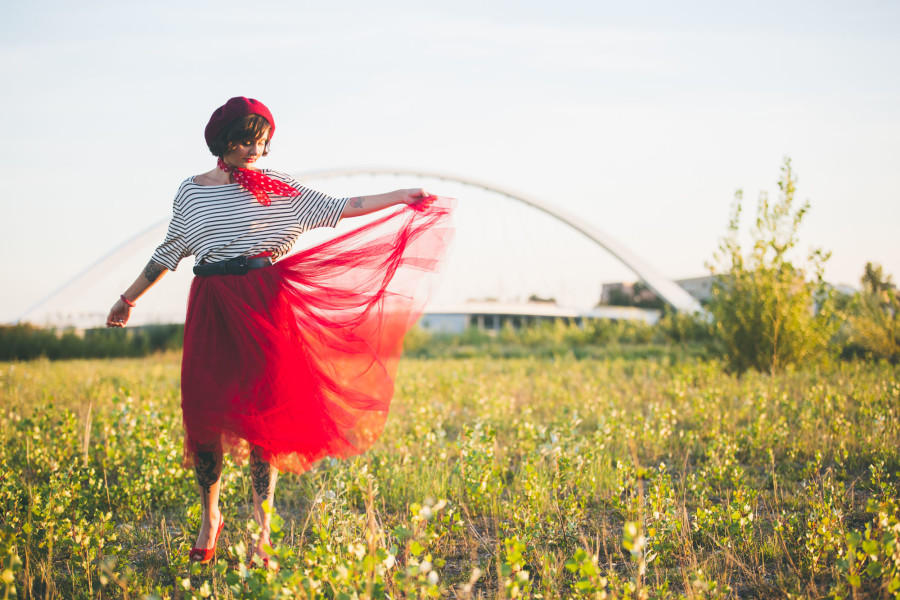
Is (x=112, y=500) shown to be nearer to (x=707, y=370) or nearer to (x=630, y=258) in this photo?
(x=707, y=370)

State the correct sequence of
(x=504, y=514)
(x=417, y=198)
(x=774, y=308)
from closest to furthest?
(x=417, y=198) → (x=504, y=514) → (x=774, y=308)

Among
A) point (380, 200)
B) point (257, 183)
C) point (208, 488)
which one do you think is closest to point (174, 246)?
point (257, 183)

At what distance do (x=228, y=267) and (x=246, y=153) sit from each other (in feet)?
1.74

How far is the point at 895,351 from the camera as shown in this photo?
912 centimetres

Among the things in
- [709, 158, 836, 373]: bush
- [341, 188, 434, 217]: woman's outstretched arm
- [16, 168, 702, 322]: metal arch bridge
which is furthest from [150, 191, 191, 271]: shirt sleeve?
[16, 168, 702, 322]: metal arch bridge

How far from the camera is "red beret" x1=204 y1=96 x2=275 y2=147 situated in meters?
2.56

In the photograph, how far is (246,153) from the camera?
2.66 m

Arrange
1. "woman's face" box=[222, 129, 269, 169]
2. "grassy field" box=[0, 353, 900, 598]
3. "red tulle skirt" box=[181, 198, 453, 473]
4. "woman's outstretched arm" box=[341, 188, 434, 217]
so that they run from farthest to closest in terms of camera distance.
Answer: "woman's outstretched arm" box=[341, 188, 434, 217] < "woman's face" box=[222, 129, 269, 169] < "red tulle skirt" box=[181, 198, 453, 473] < "grassy field" box=[0, 353, 900, 598]

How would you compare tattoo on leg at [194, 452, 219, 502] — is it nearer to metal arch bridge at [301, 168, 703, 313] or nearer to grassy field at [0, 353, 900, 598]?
grassy field at [0, 353, 900, 598]

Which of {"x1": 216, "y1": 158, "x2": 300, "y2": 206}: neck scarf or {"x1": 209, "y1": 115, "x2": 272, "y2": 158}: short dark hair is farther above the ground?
{"x1": 209, "y1": 115, "x2": 272, "y2": 158}: short dark hair

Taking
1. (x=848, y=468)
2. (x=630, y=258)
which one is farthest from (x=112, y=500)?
(x=630, y=258)

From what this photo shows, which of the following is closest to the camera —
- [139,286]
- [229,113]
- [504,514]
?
[229,113]

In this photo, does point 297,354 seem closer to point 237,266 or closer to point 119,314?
point 237,266

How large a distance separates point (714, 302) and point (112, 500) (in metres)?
8.21
